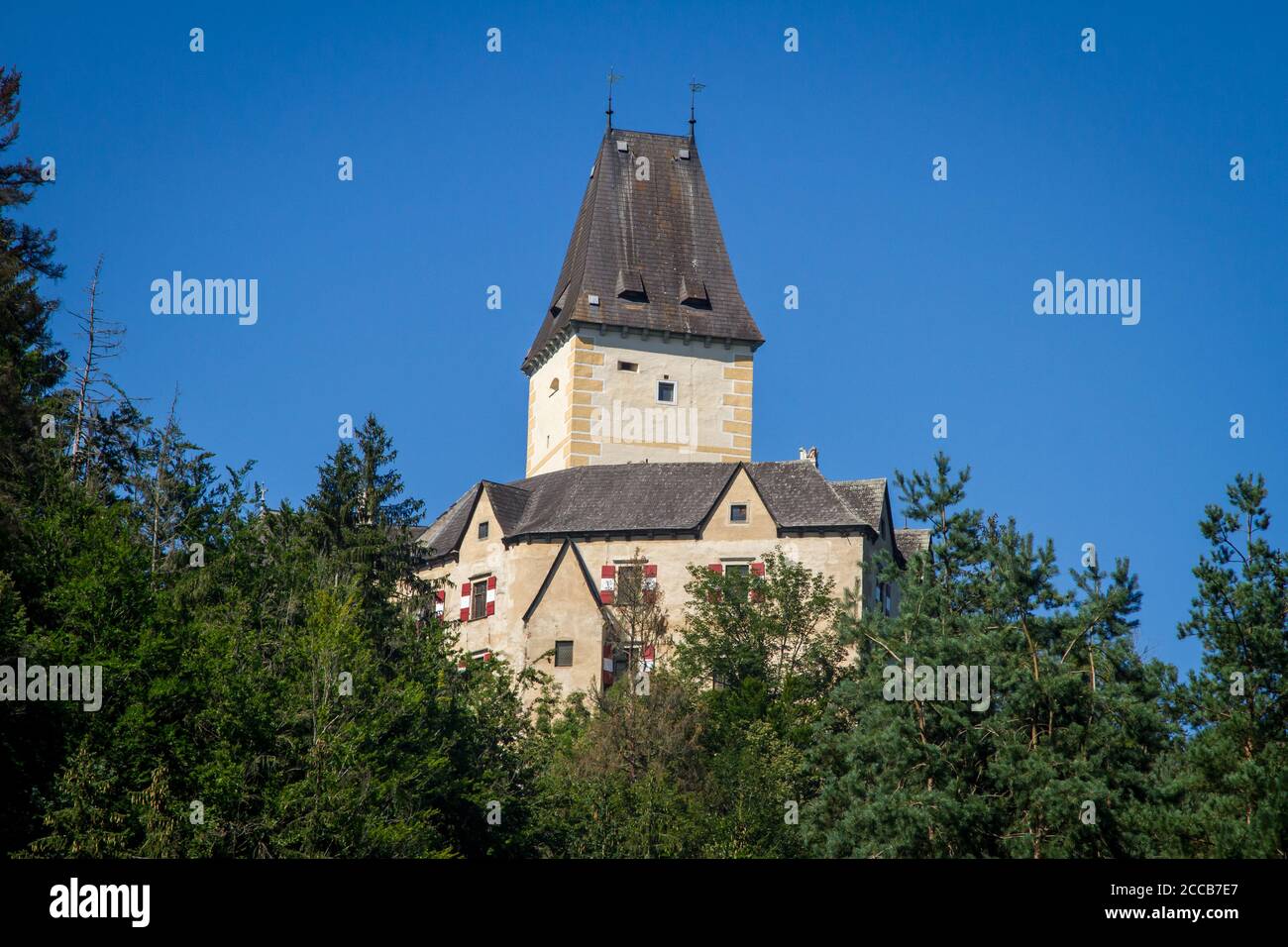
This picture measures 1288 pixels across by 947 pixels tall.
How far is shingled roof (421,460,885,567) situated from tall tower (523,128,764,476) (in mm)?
5627

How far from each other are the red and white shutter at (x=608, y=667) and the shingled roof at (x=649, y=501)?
185 inches

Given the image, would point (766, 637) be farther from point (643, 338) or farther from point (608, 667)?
point (643, 338)

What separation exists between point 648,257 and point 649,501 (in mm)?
16530

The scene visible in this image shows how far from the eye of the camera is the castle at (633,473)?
68250 mm

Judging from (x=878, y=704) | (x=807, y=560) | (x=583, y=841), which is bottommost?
(x=583, y=841)

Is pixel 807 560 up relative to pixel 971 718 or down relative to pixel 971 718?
up

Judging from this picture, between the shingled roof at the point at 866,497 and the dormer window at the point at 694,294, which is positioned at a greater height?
the dormer window at the point at 694,294

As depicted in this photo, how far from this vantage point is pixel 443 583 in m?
72.2

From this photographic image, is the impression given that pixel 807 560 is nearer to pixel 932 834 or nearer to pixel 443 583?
pixel 443 583

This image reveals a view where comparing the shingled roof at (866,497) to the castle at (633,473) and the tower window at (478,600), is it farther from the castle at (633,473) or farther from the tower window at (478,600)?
the tower window at (478,600)

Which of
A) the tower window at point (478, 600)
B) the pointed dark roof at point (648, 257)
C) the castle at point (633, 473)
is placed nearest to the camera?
the castle at point (633, 473)

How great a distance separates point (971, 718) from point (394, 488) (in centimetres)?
2052

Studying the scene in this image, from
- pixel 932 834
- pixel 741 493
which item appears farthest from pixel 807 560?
pixel 932 834

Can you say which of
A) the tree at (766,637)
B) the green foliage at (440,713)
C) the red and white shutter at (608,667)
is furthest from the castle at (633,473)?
the green foliage at (440,713)
